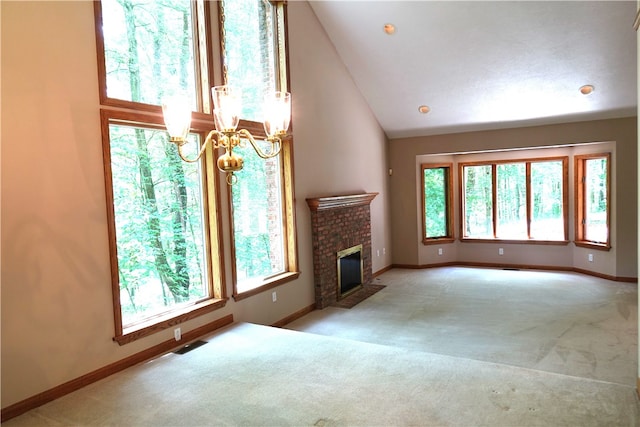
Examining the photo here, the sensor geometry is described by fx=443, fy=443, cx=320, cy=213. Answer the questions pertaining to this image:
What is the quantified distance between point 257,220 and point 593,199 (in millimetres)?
5809

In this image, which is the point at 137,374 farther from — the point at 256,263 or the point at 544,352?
the point at 544,352

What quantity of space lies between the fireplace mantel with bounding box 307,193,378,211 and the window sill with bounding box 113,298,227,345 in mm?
1872

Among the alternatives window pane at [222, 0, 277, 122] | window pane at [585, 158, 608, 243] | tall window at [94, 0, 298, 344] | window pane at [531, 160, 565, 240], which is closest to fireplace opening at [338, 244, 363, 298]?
tall window at [94, 0, 298, 344]

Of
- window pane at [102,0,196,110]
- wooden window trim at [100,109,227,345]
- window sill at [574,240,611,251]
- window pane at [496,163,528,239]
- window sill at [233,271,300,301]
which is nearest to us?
wooden window trim at [100,109,227,345]

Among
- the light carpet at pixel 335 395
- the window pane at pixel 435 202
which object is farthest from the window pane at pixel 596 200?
the light carpet at pixel 335 395

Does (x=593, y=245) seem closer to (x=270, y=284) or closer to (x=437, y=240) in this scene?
(x=437, y=240)

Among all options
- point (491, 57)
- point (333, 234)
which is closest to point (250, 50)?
point (333, 234)

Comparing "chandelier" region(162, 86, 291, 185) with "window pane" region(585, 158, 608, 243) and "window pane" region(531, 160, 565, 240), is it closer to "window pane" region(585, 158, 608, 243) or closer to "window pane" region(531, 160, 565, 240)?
"window pane" region(585, 158, 608, 243)

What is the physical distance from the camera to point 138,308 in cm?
374

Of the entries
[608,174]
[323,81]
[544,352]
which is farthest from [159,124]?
[608,174]

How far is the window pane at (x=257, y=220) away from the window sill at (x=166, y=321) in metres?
0.46

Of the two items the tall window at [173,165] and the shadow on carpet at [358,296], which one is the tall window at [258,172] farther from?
the shadow on carpet at [358,296]

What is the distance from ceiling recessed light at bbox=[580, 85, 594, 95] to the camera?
6105 millimetres

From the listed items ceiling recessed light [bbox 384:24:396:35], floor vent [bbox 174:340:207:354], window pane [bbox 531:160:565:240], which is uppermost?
ceiling recessed light [bbox 384:24:396:35]
